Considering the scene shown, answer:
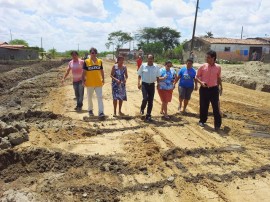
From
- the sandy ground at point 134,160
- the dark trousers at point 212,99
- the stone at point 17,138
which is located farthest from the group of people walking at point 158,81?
the stone at point 17,138

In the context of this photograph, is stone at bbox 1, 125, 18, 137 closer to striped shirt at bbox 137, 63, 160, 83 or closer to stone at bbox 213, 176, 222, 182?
striped shirt at bbox 137, 63, 160, 83

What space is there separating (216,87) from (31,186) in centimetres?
485

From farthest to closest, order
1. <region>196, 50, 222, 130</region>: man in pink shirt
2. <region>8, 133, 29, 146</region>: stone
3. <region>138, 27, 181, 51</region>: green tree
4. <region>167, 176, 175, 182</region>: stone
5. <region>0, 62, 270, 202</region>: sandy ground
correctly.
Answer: <region>138, 27, 181, 51</region>: green tree
<region>196, 50, 222, 130</region>: man in pink shirt
<region>8, 133, 29, 146</region>: stone
<region>167, 176, 175, 182</region>: stone
<region>0, 62, 270, 202</region>: sandy ground

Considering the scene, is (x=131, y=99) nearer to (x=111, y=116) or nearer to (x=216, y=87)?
(x=111, y=116)

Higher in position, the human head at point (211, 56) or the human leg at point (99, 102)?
the human head at point (211, 56)

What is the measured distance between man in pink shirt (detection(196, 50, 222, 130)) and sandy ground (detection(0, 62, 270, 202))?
524 mm

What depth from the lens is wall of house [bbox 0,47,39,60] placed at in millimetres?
50125

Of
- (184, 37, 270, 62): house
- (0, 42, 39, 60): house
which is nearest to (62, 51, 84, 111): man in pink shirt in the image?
(184, 37, 270, 62): house

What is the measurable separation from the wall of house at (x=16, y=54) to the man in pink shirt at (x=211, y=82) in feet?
155

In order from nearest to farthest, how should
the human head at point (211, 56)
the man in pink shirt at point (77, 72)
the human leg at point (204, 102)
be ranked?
the human head at point (211, 56) < the human leg at point (204, 102) < the man in pink shirt at point (77, 72)

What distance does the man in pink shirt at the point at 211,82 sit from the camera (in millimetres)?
7844

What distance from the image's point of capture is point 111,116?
9.15 metres

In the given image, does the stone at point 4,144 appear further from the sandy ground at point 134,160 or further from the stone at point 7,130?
the stone at point 7,130

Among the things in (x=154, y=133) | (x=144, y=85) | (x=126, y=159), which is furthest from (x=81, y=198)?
(x=144, y=85)
